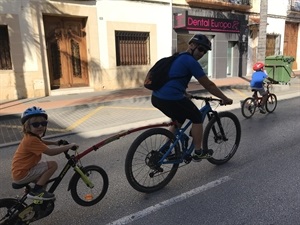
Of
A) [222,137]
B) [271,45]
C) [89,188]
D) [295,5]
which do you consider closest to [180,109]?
[222,137]

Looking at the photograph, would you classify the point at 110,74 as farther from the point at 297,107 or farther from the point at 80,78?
the point at 297,107

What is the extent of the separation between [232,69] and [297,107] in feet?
29.0

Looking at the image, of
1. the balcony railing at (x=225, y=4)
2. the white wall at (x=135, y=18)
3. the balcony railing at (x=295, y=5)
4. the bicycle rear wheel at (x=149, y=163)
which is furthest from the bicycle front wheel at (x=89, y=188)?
the balcony railing at (x=295, y=5)

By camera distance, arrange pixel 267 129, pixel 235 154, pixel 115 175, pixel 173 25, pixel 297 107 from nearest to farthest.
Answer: pixel 115 175 < pixel 235 154 < pixel 267 129 < pixel 297 107 < pixel 173 25

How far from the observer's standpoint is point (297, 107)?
8.77 meters

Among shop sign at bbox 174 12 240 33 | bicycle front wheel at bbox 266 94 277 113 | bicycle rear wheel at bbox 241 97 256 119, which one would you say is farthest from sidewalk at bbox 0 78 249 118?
shop sign at bbox 174 12 240 33

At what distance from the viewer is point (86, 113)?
27.1 ft

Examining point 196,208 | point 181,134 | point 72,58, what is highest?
point 72,58

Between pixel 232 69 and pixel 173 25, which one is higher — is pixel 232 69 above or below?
→ below

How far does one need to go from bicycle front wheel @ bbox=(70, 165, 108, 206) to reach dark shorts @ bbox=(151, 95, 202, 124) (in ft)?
3.52

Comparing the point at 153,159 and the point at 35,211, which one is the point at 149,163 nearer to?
the point at 153,159

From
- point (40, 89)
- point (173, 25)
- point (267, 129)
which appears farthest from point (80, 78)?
point (267, 129)

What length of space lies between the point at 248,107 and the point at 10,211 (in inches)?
243

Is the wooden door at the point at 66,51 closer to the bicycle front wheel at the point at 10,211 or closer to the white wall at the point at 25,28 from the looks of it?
the white wall at the point at 25,28
